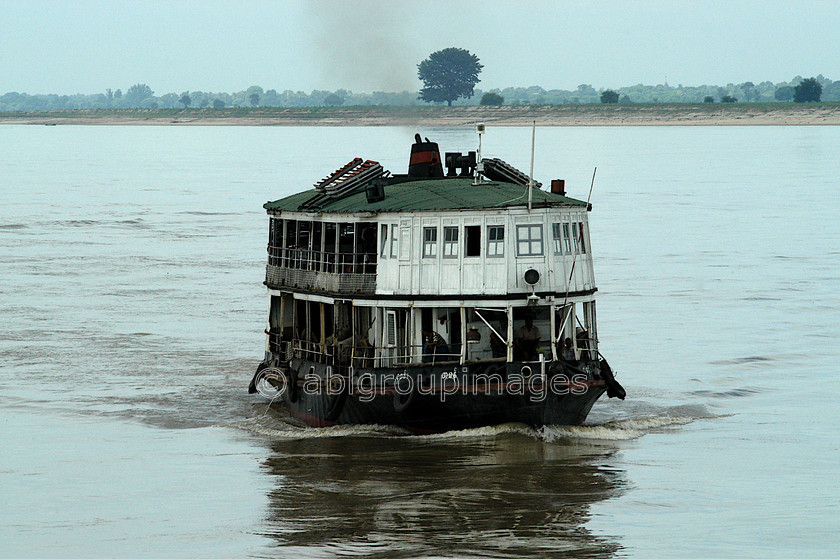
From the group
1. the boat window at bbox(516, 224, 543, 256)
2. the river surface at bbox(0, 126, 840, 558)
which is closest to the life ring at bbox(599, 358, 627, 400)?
the river surface at bbox(0, 126, 840, 558)

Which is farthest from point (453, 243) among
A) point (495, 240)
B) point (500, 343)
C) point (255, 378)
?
point (255, 378)

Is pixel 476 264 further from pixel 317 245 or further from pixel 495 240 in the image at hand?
pixel 317 245

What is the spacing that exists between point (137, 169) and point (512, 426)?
359 ft

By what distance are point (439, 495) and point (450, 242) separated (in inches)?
249

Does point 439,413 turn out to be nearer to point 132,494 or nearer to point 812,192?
point 132,494

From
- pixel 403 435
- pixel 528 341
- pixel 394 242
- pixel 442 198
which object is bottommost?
pixel 403 435

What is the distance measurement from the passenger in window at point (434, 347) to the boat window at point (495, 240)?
234 cm

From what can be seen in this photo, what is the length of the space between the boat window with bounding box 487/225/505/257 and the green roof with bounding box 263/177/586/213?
19.6 inches

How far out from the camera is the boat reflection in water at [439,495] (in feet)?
73.3

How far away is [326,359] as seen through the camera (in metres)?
31.6

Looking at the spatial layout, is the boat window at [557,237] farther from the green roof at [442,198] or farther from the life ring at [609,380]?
the life ring at [609,380]

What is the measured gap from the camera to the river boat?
2852 centimetres

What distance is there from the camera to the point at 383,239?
98.1 feet

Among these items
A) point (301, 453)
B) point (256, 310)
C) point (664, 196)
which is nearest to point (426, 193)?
point (301, 453)
